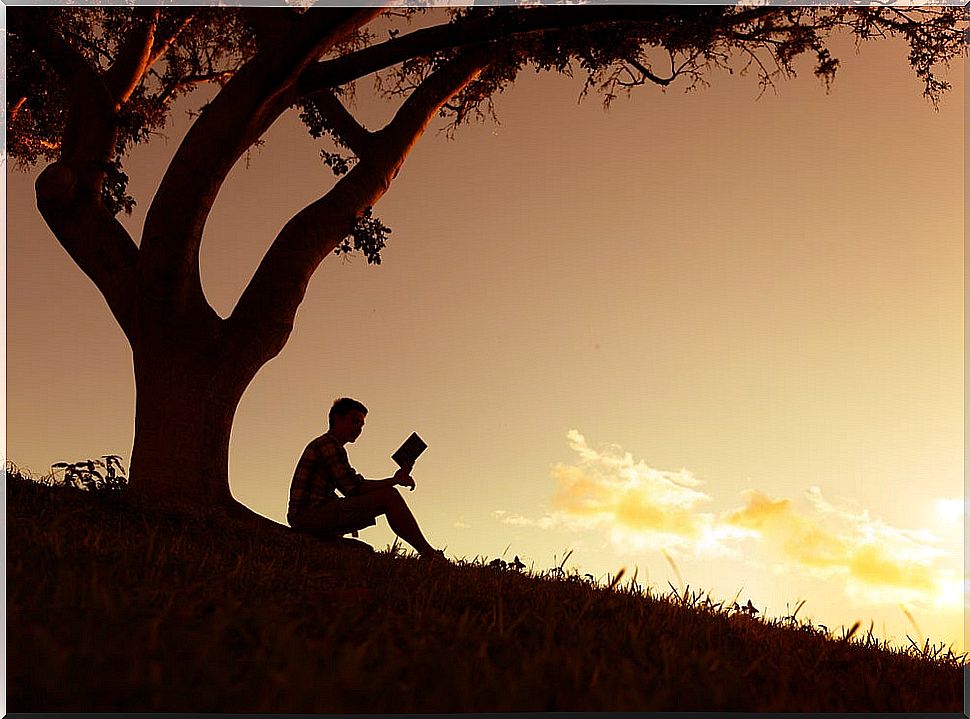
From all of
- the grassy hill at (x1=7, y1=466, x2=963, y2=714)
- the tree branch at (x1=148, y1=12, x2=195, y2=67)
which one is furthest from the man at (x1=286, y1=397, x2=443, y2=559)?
the tree branch at (x1=148, y1=12, x2=195, y2=67)

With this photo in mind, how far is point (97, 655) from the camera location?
3.94 m

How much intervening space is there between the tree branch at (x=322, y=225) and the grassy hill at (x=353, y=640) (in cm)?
241

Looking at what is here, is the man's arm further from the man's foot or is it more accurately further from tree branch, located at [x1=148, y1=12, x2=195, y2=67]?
tree branch, located at [x1=148, y1=12, x2=195, y2=67]

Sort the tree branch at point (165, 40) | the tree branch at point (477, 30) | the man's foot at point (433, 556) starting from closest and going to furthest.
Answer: the man's foot at point (433, 556) → the tree branch at point (477, 30) → the tree branch at point (165, 40)

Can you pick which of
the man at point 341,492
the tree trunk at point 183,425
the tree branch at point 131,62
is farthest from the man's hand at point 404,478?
the tree branch at point 131,62

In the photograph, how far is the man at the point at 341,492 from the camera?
901 cm

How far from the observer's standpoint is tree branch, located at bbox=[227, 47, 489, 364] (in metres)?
9.77

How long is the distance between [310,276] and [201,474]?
96.6 inches

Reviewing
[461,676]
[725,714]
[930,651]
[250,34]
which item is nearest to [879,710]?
[725,714]

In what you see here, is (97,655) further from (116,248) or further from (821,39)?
(821,39)

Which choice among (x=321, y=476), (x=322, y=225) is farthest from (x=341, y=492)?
(x=322, y=225)

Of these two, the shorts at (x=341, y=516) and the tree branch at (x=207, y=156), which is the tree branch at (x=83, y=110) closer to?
the tree branch at (x=207, y=156)

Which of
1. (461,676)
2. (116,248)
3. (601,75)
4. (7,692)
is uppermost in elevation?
(601,75)

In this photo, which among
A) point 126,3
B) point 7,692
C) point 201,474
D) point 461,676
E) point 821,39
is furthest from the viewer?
point 126,3
